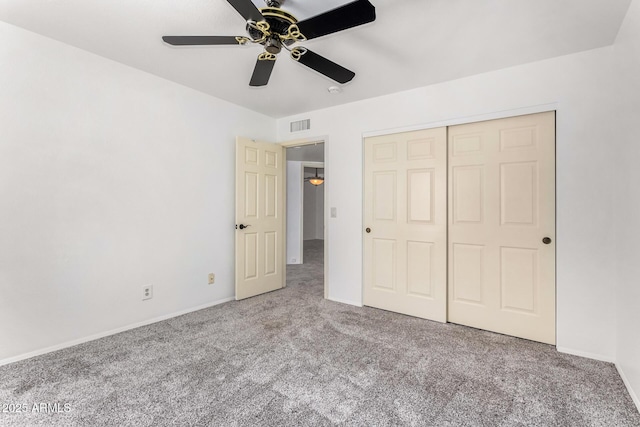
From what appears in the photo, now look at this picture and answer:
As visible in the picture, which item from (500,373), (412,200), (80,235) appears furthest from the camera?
(412,200)

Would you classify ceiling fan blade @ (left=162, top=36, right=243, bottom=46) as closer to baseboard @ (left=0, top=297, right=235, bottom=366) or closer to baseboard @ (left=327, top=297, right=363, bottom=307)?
baseboard @ (left=0, top=297, right=235, bottom=366)

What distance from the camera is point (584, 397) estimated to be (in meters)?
1.86

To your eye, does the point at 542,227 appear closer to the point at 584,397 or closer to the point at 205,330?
the point at 584,397

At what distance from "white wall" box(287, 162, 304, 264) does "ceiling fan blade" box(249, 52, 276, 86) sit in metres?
4.24

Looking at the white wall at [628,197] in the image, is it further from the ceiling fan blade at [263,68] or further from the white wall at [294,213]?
the white wall at [294,213]

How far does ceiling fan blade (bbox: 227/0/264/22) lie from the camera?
4.84ft

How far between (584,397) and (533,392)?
0.95 feet

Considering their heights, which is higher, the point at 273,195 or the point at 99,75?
the point at 99,75

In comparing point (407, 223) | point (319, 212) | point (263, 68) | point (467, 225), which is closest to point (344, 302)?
point (407, 223)

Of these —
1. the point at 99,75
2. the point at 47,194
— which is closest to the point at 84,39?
the point at 99,75

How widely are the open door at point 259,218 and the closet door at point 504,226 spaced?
229 cm

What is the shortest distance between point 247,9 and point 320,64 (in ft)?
2.06

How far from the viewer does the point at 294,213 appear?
21.2 feet

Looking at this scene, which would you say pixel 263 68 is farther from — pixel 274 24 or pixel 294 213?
pixel 294 213
